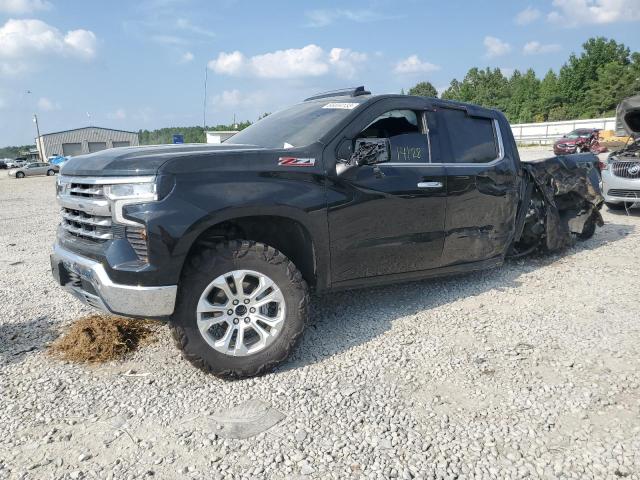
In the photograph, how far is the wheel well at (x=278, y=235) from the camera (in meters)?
3.36

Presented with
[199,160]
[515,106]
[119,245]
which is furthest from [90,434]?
[515,106]

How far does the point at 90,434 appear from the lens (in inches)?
107

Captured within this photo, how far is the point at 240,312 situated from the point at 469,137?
2849 mm

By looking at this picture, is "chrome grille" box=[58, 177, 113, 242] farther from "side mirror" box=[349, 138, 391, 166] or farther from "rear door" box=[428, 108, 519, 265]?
"rear door" box=[428, 108, 519, 265]

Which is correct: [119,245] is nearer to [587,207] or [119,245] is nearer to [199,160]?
[199,160]

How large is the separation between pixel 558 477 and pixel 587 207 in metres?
5.30

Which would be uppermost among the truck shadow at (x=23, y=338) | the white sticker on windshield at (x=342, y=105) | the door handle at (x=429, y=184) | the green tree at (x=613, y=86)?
the green tree at (x=613, y=86)

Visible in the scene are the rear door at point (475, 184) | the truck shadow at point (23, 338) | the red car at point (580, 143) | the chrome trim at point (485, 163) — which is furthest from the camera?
the red car at point (580, 143)

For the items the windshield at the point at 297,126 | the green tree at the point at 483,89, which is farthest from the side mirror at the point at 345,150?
the green tree at the point at 483,89

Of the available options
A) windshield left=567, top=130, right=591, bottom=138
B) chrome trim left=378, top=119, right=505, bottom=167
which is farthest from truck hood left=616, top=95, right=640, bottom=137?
windshield left=567, top=130, right=591, bottom=138

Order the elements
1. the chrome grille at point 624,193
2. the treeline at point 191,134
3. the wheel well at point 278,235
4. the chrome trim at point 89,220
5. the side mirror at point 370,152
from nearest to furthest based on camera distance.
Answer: the chrome trim at point 89,220
the wheel well at point 278,235
the side mirror at point 370,152
the chrome grille at point 624,193
the treeline at point 191,134

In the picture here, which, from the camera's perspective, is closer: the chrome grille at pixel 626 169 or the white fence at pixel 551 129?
the chrome grille at pixel 626 169

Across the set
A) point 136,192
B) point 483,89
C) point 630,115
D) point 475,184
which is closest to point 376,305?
point 475,184

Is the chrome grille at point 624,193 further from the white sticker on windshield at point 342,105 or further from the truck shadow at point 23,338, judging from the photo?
the truck shadow at point 23,338
